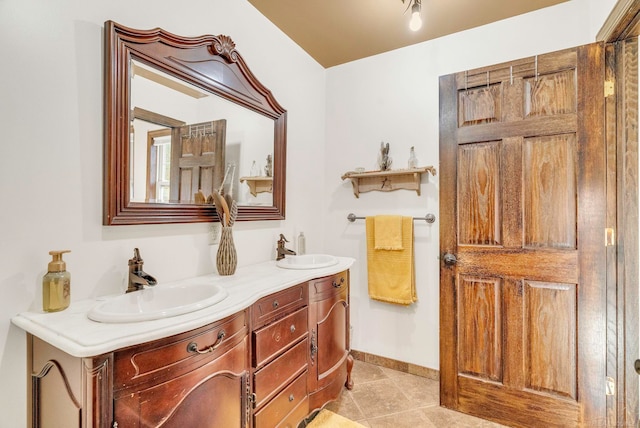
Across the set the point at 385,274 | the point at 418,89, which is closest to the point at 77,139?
the point at 385,274

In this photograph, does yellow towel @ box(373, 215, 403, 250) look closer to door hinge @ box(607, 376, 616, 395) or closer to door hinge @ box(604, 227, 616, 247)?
door hinge @ box(604, 227, 616, 247)

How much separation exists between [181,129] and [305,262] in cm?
112

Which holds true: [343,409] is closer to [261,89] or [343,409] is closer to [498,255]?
[498,255]

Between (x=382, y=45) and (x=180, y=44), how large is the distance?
1542 mm

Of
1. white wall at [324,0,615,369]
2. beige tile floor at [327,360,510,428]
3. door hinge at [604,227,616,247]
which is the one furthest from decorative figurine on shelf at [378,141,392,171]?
beige tile floor at [327,360,510,428]

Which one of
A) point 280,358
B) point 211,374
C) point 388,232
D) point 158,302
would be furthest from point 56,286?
point 388,232

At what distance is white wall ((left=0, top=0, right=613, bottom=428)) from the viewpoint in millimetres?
994

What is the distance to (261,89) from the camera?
1.96 metres

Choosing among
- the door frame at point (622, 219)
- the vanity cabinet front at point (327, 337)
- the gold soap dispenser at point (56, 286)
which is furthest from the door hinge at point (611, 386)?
the gold soap dispenser at point (56, 286)

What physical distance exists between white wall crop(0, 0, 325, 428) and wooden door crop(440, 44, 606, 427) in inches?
63.2

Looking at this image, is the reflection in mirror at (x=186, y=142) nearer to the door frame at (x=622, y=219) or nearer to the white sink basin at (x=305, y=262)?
the white sink basin at (x=305, y=262)

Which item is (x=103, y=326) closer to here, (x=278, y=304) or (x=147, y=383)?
(x=147, y=383)

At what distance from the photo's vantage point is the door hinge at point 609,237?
1577 mm

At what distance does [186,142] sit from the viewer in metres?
1.53
